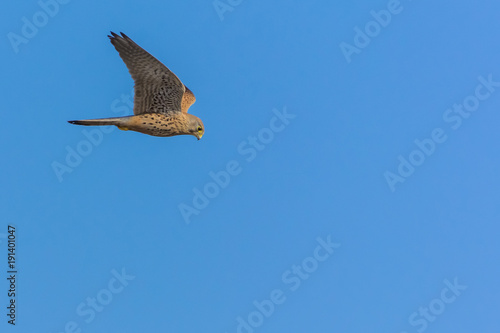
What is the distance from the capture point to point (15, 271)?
13.6 meters

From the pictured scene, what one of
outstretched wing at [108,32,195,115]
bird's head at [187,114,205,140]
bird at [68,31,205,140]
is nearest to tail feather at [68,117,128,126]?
bird at [68,31,205,140]

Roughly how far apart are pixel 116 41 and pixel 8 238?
448 cm

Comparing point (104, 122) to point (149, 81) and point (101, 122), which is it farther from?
point (149, 81)

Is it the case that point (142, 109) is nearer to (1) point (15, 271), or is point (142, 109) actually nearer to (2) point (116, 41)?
(2) point (116, 41)

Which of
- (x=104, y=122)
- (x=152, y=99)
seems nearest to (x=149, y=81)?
(x=152, y=99)

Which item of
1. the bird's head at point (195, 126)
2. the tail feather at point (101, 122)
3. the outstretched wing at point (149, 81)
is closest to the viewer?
the tail feather at point (101, 122)

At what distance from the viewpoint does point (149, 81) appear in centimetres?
1173

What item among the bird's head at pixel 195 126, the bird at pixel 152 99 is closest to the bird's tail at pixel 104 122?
the bird at pixel 152 99

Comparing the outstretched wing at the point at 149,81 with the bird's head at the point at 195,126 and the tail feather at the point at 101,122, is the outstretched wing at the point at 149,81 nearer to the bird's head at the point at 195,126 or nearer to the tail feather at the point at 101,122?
the bird's head at the point at 195,126

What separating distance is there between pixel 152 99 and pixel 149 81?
31 centimetres

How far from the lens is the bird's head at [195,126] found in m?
12.1

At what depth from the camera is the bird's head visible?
12.1 meters

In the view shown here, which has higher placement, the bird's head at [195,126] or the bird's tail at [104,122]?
the bird's head at [195,126]

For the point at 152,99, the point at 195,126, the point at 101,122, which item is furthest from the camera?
the point at 195,126
